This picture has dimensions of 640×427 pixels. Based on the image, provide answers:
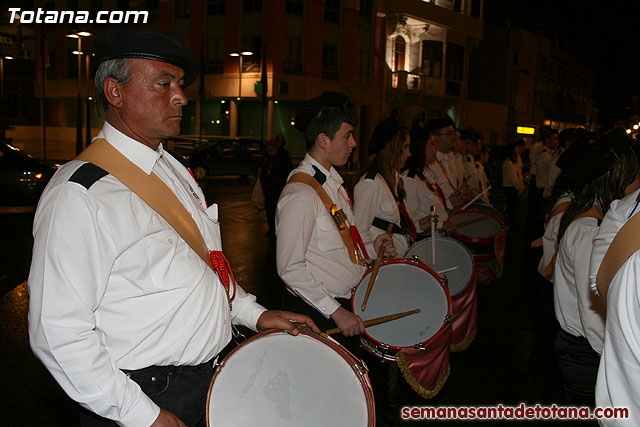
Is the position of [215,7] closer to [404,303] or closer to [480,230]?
[480,230]

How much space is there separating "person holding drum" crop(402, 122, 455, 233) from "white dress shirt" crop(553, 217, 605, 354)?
107 inches

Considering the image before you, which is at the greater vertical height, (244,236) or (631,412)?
(631,412)

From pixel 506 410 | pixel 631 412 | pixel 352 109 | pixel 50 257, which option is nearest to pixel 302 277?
pixel 352 109

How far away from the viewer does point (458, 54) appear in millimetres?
39750

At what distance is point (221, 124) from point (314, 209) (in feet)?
105

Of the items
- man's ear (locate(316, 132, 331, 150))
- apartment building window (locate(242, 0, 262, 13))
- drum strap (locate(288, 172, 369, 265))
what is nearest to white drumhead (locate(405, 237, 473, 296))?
drum strap (locate(288, 172, 369, 265))

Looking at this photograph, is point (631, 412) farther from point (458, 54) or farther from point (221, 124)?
point (458, 54)

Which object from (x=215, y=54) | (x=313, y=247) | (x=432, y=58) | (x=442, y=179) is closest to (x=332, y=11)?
(x=215, y=54)

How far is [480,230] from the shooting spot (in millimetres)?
6531

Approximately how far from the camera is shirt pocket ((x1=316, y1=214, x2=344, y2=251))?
3.48m

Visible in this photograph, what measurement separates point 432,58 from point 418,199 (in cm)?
3392

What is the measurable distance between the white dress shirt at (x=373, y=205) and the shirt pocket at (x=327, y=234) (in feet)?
3.85

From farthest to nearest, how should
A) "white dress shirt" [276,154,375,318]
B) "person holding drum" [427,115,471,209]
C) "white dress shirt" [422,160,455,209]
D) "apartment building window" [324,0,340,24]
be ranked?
1. "apartment building window" [324,0,340,24]
2. "white dress shirt" [422,160,455,209]
3. "person holding drum" [427,115,471,209]
4. "white dress shirt" [276,154,375,318]

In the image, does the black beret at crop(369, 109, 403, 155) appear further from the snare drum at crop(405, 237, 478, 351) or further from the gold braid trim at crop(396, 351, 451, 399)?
the gold braid trim at crop(396, 351, 451, 399)
